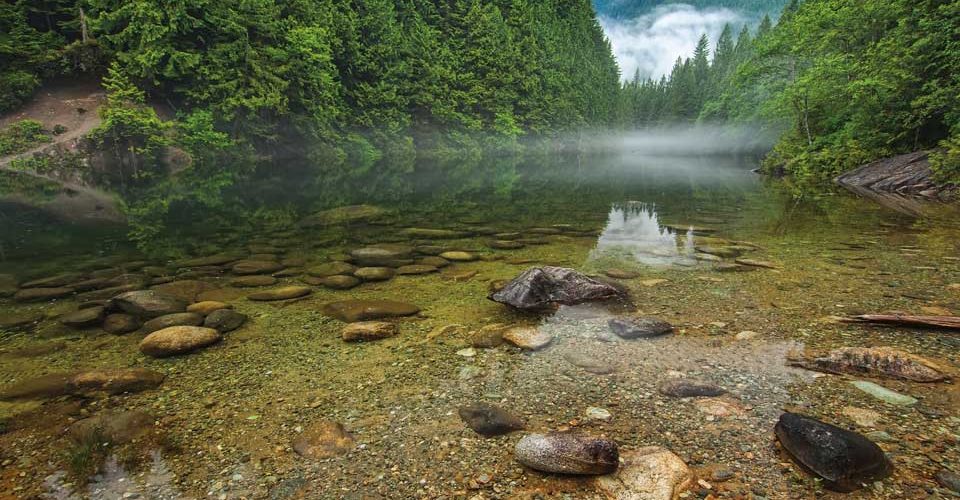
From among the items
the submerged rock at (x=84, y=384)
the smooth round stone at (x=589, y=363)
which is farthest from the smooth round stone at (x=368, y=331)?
the smooth round stone at (x=589, y=363)

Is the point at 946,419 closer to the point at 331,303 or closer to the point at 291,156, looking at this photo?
the point at 331,303

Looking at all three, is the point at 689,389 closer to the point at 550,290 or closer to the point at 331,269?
the point at 550,290

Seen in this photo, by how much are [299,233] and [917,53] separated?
75.3ft

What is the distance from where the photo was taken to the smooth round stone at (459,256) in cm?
714

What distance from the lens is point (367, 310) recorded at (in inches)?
194

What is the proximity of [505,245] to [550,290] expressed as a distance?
10.2ft

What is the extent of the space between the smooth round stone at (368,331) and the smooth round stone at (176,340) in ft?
4.01

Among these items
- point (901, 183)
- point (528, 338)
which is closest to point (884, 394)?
point (528, 338)

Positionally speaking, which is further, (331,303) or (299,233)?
(299,233)

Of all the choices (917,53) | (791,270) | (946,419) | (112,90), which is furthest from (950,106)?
(112,90)

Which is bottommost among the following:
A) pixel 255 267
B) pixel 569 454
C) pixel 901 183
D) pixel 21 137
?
pixel 569 454

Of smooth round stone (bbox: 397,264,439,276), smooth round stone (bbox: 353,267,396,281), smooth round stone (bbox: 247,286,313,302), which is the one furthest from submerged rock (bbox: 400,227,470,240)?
smooth round stone (bbox: 247,286,313,302)

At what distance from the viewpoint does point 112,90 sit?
24.6 m

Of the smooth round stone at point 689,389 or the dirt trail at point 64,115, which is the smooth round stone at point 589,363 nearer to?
the smooth round stone at point 689,389
